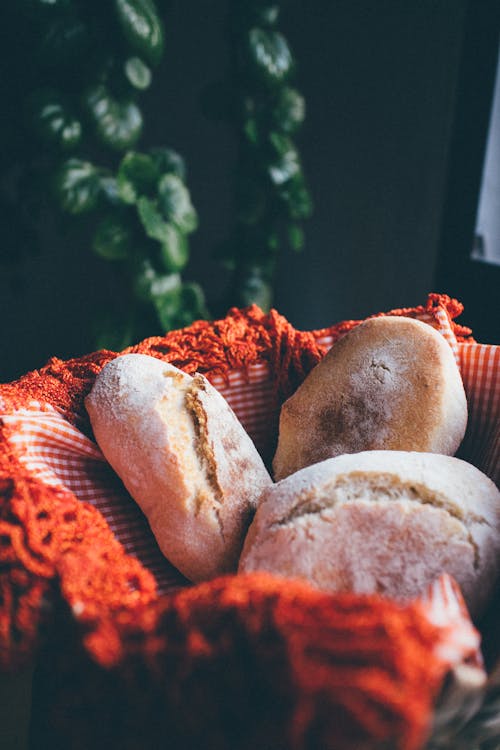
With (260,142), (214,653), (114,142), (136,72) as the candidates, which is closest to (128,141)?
(114,142)

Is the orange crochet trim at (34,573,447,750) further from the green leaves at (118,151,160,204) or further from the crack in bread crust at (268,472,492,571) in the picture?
the green leaves at (118,151,160,204)

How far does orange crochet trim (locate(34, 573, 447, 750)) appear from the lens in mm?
322

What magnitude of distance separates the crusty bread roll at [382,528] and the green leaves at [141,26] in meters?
1.31

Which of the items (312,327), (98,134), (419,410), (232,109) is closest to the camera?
(419,410)

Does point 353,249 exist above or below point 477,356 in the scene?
below

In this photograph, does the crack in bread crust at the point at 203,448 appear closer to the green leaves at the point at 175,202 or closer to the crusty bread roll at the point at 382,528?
the crusty bread roll at the point at 382,528

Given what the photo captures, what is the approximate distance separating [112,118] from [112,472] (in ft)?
3.79

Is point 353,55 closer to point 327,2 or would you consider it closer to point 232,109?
point 327,2

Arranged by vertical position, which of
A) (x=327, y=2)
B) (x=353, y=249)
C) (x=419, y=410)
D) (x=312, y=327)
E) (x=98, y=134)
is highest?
(x=327, y=2)

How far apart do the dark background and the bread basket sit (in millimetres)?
1568

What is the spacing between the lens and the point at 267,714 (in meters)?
0.35

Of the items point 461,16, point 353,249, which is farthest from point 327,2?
point 353,249

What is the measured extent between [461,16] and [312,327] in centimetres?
127

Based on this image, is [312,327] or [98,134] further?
[312,327]
